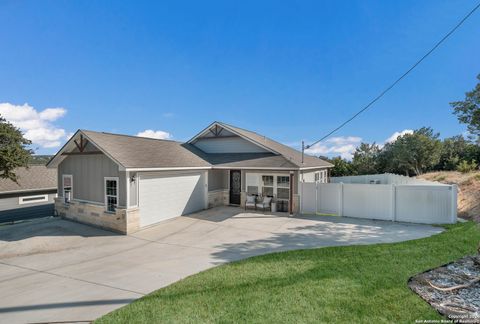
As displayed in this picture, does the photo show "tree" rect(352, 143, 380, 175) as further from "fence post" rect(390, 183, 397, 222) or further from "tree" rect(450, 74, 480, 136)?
"fence post" rect(390, 183, 397, 222)

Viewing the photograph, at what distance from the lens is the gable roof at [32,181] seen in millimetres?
16344

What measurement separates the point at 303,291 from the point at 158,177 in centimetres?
908

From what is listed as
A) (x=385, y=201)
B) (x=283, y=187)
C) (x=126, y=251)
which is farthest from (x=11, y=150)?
(x=385, y=201)

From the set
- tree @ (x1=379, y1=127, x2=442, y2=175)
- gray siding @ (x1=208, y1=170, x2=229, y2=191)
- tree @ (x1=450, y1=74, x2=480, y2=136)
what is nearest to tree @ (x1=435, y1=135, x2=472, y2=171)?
tree @ (x1=379, y1=127, x2=442, y2=175)

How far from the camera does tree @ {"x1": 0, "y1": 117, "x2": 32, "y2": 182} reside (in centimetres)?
1159

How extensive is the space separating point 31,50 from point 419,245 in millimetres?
18252

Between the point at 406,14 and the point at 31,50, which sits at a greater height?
the point at 406,14

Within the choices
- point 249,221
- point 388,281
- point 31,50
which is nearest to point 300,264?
point 388,281

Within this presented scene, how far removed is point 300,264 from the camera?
6328 millimetres

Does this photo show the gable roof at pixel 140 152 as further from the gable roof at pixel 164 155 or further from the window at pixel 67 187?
the window at pixel 67 187

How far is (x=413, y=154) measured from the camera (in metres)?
31.2

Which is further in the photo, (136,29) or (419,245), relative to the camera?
(136,29)

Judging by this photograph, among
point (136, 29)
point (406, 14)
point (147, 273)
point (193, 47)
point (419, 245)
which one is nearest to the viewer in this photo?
point (147, 273)

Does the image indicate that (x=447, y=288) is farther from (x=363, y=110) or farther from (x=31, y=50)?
(x=31, y=50)
